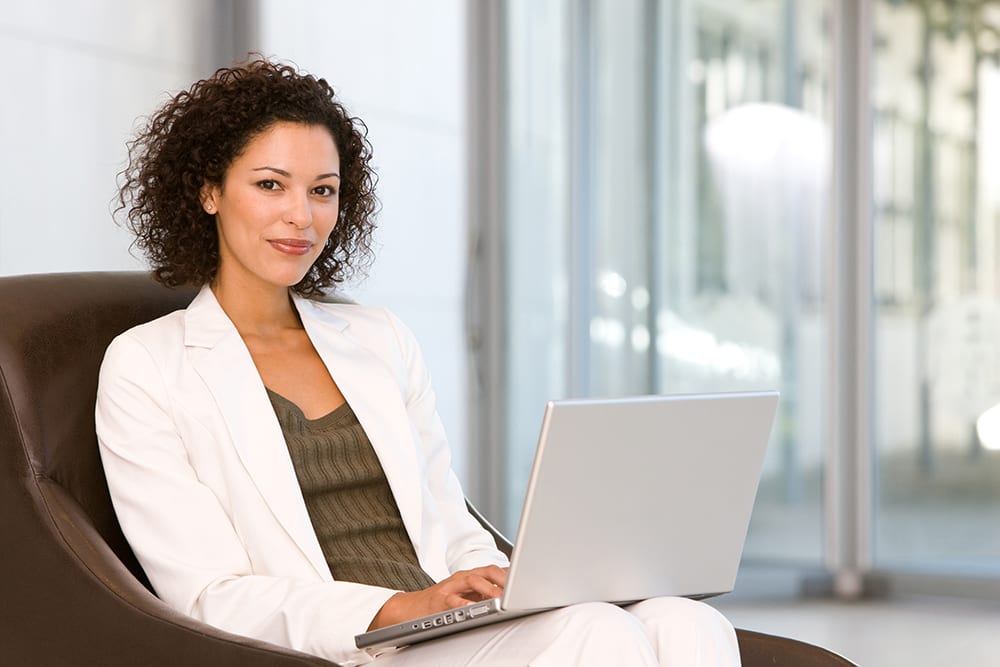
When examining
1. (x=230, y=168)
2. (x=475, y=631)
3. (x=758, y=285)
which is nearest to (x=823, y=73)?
(x=758, y=285)

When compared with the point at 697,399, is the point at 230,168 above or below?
above

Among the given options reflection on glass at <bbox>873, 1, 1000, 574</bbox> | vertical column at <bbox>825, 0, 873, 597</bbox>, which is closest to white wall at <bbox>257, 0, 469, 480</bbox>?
vertical column at <bbox>825, 0, 873, 597</bbox>

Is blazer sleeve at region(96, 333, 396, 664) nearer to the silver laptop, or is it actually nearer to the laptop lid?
the silver laptop

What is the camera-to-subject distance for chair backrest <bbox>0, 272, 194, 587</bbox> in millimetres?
1690

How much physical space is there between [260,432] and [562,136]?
2.98 metres

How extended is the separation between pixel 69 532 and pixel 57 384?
234mm

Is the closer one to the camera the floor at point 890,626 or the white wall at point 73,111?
the white wall at point 73,111

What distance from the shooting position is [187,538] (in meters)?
1.66

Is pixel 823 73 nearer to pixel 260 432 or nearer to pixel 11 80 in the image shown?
pixel 11 80

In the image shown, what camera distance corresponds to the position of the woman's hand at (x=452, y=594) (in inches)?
60.1

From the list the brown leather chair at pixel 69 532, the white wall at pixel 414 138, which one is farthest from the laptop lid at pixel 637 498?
the white wall at pixel 414 138

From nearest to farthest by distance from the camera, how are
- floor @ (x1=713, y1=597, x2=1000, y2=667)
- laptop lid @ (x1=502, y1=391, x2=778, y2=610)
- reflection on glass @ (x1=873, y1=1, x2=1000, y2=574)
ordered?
1. laptop lid @ (x1=502, y1=391, x2=778, y2=610)
2. floor @ (x1=713, y1=597, x2=1000, y2=667)
3. reflection on glass @ (x1=873, y1=1, x2=1000, y2=574)

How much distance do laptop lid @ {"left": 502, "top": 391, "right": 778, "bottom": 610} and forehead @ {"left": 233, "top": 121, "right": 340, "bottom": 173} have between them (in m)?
0.74

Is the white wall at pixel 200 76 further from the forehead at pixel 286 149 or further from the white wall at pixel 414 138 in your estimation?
the forehead at pixel 286 149
